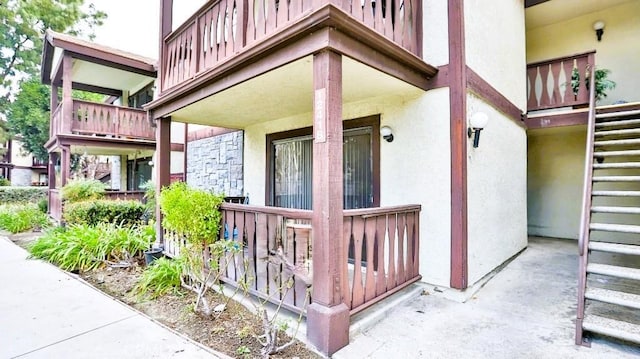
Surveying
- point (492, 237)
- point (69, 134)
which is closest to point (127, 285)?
point (492, 237)

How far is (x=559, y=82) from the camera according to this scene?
21.3 feet

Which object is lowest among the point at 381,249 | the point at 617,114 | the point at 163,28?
the point at 381,249

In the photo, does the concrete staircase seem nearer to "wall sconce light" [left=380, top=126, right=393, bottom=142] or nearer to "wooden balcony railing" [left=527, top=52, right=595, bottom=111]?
"wooden balcony railing" [left=527, top=52, right=595, bottom=111]

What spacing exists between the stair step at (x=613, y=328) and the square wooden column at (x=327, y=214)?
221 centimetres

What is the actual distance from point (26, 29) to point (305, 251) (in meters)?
21.2

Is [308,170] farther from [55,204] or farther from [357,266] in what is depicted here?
[55,204]

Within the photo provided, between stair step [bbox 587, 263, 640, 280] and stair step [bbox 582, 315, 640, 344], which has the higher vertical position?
stair step [bbox 587, 263, 640, 280]

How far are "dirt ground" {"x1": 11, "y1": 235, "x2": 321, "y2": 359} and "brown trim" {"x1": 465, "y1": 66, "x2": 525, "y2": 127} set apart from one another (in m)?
3.88

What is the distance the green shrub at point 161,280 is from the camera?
4.14 m

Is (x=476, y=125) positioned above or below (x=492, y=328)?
above

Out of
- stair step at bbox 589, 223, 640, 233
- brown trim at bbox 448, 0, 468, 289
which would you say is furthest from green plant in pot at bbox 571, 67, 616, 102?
stair step at bbox 589, 223, 640, 233

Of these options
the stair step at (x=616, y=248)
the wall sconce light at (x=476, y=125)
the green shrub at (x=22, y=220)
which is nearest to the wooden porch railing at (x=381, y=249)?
the wall sconce light at (x=476, y=125)

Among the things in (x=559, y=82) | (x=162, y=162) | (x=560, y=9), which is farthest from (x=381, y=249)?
(x=560, y=9)

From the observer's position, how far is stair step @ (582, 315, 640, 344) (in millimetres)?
2635
